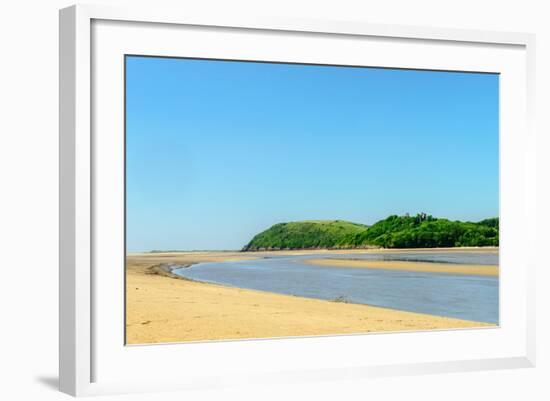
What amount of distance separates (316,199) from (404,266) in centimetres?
82

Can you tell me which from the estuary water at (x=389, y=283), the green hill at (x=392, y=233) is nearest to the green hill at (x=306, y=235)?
the green hill at (x=392, y=233)

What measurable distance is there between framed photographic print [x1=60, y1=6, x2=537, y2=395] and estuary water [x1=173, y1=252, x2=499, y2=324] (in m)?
0.02

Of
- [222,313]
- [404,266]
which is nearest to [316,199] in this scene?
[404,266]

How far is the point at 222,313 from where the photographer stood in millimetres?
5574

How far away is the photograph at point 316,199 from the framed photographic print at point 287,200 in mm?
15

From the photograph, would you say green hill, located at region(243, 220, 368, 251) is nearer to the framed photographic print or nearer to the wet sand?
the framed photographic print

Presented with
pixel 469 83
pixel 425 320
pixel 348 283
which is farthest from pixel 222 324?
pixel 469 83

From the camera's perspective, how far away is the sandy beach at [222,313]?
16.0ft

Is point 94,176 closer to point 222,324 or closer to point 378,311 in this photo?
point 222,324

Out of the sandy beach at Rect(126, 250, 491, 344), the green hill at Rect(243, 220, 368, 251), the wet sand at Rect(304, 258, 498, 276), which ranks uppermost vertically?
the green hill at Rect(243, 220, 368, 251)

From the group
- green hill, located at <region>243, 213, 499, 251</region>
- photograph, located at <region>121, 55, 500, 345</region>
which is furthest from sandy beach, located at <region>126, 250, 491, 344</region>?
green hill, located at <region>243, 213, 499, 251</region>

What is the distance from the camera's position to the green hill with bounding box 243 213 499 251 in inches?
211

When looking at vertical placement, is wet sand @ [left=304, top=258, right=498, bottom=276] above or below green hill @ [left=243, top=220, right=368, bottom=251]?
below

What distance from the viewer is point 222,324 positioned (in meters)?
5.38
